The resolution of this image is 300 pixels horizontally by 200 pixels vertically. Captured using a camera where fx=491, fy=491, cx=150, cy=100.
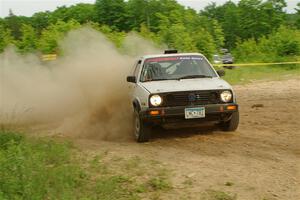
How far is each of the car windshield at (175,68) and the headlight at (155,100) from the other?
91 cm

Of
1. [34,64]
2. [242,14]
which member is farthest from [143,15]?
[34,64]

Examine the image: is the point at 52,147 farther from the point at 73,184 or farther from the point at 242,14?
the point at 242,14

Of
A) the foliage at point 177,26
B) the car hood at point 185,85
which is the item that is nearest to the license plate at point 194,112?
the car hood at point 185,85

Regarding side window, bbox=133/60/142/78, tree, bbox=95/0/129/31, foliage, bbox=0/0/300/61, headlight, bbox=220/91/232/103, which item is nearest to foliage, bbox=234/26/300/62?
foliage, bbox=0/0/300/61

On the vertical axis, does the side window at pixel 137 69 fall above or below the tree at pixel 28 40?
below

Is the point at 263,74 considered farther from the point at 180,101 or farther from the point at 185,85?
the point at 180,101

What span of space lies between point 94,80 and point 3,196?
22.0 feet

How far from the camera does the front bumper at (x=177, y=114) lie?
27.4ft

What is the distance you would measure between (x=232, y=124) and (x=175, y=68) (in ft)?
5.02

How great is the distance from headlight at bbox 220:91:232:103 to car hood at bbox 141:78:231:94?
11 cm

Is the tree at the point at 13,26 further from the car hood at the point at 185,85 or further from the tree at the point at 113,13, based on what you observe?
the car hood at the point at 185,85

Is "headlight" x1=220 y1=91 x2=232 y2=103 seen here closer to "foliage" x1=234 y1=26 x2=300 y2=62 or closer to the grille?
the grille

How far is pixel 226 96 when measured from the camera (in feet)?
28.2

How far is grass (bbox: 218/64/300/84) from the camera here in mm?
22828
